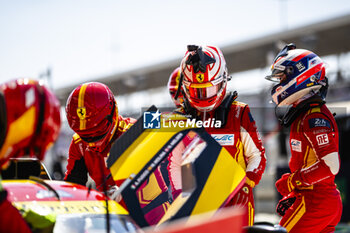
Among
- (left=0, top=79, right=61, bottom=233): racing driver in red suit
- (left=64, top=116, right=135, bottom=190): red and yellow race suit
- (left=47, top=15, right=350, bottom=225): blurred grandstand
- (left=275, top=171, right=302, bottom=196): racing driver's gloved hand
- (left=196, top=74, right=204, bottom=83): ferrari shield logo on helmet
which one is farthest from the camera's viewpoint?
(left=47, top=15, right=350, bottom=225): blurred grandstand

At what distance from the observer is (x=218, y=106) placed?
4273 mm

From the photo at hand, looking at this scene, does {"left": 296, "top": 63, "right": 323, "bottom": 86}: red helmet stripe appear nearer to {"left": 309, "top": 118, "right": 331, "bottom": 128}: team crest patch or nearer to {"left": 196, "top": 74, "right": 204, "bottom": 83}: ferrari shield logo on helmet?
{"left": 309, "top": 118, "right": 331, "bottom": 128}: team crest patch

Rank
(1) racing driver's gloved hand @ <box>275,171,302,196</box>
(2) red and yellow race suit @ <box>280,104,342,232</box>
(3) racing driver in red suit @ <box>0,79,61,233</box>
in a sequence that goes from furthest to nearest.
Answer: (1) racing driver's gloved hand @ <box>275,171,302,196</box> → (2) red and yellow race suit @ <box>280,104,342,232</box> → (3) racing driver in red suit @ <box>0,79,61,233</box>

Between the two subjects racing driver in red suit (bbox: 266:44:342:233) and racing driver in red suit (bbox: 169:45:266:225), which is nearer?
racing driver in red suit (bbox: 266:44:342:233)

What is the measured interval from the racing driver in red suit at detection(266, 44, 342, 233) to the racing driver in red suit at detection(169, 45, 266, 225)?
1.33 feet

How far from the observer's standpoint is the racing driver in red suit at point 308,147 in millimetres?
3939

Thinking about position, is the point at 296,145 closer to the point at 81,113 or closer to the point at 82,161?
the point at 81,113

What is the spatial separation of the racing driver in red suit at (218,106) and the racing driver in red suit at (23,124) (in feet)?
6.34

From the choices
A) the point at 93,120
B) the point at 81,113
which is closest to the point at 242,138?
the point at 93,120

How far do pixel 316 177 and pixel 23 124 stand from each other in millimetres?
2578

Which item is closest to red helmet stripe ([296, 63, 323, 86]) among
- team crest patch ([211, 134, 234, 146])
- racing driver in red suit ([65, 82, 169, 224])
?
team crest patch ([211, 134, 234, 146])

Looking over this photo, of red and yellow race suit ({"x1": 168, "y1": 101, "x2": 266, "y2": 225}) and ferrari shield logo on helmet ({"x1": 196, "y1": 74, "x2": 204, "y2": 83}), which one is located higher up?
ferrari shield logo on helmet ({"x1": 196, "y1": 74, "x2": 204, "y2": 83})

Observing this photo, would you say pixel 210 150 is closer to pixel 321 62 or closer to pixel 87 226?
pixel 87 226

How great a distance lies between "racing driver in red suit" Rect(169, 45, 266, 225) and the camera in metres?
4.06
